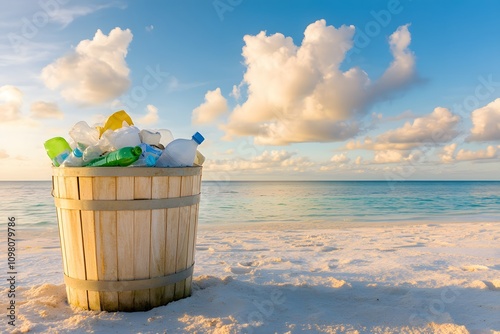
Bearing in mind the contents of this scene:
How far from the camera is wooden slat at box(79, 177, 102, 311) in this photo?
3.04m

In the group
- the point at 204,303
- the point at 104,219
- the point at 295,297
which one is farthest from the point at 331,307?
the point at 104,219

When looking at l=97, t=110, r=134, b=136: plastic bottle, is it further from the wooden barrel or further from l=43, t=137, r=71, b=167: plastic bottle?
the wooden barrel

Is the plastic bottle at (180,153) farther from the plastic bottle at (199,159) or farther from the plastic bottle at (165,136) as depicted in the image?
the plastic bottle at (165,136)

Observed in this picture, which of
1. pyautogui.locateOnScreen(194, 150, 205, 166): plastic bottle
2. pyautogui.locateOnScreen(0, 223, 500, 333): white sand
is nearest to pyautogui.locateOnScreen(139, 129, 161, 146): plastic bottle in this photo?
pyautogui.locateOnScreen(194, 150, 205, 166): plastic bottle

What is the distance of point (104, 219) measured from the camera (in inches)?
120

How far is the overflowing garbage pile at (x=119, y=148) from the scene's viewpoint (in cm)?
304

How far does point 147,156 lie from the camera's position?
10.2 ft

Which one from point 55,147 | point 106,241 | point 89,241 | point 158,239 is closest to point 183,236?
point 158,239

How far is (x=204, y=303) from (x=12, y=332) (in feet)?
4.73

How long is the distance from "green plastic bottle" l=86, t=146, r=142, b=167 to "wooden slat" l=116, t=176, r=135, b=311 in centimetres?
12

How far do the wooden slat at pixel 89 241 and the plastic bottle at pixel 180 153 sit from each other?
0.58 m

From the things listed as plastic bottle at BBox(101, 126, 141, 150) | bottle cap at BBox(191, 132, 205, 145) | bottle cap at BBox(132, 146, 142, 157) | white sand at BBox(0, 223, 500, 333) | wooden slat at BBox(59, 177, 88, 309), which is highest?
bottle cap at BBox(191, 132, 205, 145)

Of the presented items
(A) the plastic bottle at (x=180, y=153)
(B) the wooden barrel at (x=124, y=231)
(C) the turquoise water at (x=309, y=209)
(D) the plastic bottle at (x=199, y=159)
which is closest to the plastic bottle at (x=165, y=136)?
(D) the plastic bottle at (x=199, y=159)

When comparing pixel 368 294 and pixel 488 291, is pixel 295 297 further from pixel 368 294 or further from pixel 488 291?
pixel 488 291
